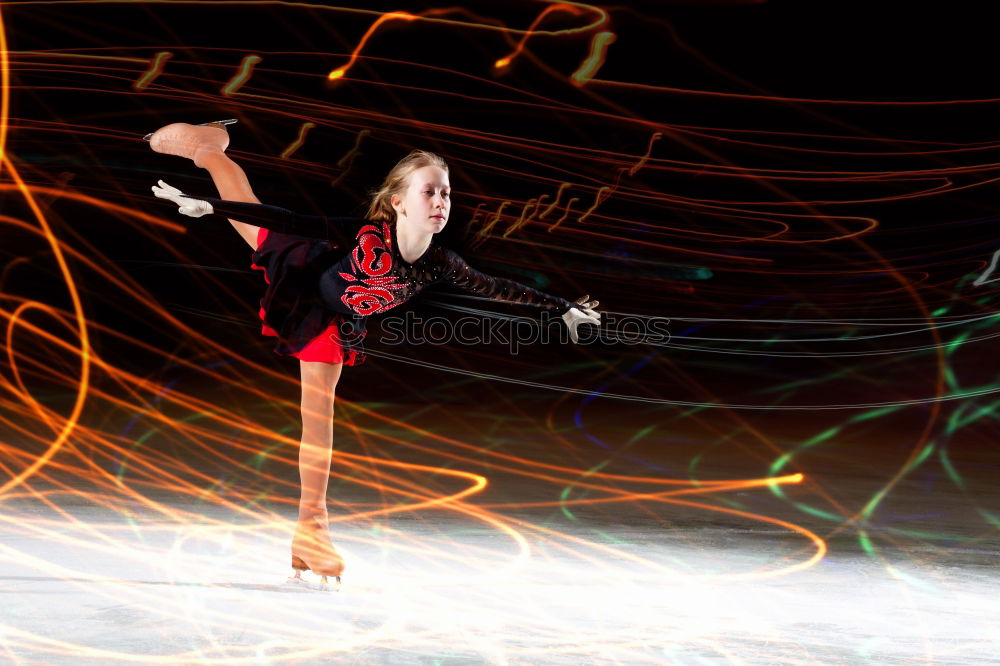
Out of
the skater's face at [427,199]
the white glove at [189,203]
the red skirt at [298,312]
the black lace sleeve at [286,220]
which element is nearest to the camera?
the white glove at [189,203]

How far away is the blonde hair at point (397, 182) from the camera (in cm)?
473

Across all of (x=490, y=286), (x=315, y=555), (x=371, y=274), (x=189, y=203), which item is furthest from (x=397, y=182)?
(x=315, y=555)

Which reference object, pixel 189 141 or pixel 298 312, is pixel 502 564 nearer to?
pixel 298 312

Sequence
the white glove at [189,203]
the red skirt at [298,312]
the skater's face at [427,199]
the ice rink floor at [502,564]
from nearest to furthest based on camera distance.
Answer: the ice rink floor at [502,564] < the white glove at [189,203] < the skater's face at [427,199] < the red skirt at [298,312]

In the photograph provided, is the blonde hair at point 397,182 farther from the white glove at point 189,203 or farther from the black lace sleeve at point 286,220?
the white glove at point 189,203

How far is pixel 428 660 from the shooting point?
3.80m

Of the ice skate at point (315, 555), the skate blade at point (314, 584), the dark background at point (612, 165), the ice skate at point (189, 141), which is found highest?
the dark background at point (612, 165)

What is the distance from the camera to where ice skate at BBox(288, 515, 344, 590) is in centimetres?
480

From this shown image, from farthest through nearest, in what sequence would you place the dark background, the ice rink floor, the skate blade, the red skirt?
the dark background
the red skirt
the skate blade
the ice rink floor

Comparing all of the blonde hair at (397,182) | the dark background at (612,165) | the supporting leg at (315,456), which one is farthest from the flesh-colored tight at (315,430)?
the dark background at (612,165)

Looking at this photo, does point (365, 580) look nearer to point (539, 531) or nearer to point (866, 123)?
point (539, 531)

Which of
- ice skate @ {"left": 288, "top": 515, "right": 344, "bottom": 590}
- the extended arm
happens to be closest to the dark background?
the extended arm

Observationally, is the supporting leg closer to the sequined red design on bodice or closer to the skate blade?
the skate blade

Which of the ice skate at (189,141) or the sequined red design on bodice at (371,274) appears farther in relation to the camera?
the ice skate at (189,141)
